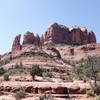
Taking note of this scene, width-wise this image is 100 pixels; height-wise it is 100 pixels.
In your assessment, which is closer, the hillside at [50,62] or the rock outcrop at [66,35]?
the hillside at [50,62]

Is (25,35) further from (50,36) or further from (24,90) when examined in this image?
(24,90)

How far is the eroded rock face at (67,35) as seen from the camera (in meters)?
127

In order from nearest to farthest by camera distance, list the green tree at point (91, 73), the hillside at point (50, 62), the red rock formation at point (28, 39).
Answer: the hillside at point (50, 62) < the green tree at point (91, 73) < the red rock formation at point (28, 39)

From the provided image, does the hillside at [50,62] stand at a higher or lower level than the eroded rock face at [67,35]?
lower

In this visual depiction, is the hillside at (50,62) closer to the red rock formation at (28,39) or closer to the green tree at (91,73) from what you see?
the red rock formation at (28,39)

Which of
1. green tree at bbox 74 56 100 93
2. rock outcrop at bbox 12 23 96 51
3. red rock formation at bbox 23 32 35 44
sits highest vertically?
rock outcrop at bbox 12 23 96 51

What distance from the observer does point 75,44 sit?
414 feet

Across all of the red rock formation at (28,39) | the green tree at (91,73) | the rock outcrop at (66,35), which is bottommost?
the green tree at (91,73)

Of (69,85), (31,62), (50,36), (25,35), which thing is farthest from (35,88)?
(50,36)

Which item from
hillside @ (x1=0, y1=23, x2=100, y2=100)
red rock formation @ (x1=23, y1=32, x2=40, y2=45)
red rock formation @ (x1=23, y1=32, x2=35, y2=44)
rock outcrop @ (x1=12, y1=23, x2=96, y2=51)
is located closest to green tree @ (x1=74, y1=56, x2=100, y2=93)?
hillside @ (x1=0, y1=23, x2=100, y2=100)

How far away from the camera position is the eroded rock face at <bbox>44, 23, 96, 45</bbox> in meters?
127

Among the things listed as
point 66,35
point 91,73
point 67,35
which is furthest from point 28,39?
point 91,73

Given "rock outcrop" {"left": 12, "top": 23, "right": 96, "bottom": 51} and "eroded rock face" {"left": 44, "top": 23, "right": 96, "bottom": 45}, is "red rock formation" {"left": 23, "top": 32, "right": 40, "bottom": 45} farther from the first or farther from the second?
"eroded rock face" {"left": 44, "top": 23, "right": 96, "bottom": 45}

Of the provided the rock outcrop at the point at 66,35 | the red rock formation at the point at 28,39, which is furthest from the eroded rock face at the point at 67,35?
the red rock formation at the point at 28,39
